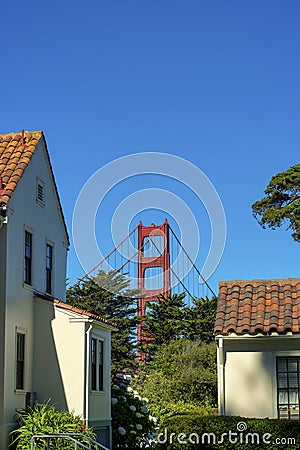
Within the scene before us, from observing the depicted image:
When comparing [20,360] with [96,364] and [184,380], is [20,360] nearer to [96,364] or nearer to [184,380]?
[96,364]

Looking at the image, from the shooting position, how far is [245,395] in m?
17.4

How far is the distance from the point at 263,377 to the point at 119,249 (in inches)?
2615

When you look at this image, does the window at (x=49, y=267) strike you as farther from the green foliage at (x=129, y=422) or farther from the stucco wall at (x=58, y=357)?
the green foliage at (x=129, y=422)

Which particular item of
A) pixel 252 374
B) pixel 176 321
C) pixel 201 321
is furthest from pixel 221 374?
pixel 201 321

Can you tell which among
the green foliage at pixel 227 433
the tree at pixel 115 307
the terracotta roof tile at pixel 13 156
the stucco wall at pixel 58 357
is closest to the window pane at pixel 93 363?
the stucco wall at pixel 58 357

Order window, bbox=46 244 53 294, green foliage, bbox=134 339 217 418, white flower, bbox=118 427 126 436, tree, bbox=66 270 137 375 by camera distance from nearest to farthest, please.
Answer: window, bbox=46 244 53 294 < white flower, bbox=118 427 126 436 < green foliage, bbox=134 339 217 418 < tree, bbox=66 270 137 375

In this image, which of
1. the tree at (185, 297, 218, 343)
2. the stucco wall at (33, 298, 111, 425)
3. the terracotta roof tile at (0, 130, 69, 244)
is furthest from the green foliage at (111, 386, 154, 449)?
the tree at (185, 297, 218, 343)

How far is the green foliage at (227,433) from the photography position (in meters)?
15.3

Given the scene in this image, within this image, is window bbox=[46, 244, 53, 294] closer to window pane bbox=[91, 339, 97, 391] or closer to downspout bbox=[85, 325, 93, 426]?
window pane bbox=[91, 339, 97, 391]

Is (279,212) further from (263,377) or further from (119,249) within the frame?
(119,249)

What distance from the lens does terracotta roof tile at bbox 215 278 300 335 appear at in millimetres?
17450

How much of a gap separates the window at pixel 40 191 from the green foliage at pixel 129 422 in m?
7.42

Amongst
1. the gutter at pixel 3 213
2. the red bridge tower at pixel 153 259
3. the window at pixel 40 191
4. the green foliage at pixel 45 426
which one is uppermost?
the red bridge tower at pixel 153 259

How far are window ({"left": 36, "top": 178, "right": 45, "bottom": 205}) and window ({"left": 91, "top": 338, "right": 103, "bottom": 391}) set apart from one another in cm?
457
